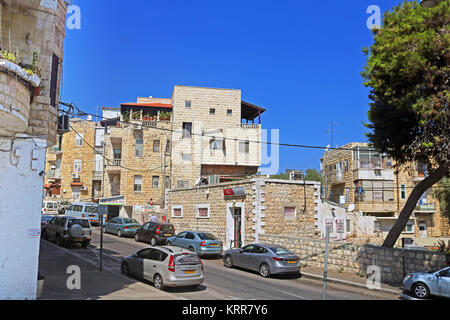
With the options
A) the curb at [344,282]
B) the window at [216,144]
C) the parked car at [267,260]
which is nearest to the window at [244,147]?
the window at [216,144]

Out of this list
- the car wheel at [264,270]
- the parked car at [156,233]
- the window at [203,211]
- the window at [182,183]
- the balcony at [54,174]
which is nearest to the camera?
the car wheel at [264,270]

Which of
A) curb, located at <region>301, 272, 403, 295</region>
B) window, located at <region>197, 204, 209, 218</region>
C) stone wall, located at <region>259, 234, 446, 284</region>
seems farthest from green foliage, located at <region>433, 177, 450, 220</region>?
curb, located at <region>301, 272, 403, 295</region>

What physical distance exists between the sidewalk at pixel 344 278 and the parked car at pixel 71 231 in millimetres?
13193

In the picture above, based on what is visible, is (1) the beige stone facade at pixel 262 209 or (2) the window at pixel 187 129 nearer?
(1) the beige stone facade at pixel 262 209

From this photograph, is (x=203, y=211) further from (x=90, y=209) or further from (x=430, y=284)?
(x=430, y=284)

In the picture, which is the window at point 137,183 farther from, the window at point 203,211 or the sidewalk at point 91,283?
the sidewalk at point 91,283

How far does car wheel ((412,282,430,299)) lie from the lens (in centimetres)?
1276

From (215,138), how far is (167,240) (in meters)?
20.7

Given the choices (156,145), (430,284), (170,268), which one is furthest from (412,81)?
(156,145)

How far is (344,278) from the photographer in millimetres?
16438

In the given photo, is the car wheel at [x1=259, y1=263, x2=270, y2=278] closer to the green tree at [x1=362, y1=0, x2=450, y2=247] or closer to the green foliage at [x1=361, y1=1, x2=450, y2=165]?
the green tree at [x1=362, y1=0, x2=450, y2=247]

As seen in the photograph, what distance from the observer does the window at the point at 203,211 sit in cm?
2812

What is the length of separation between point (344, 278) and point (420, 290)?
12.7ft

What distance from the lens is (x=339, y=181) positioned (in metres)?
46.8
